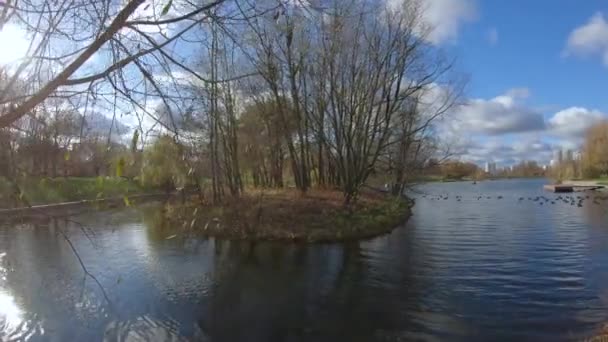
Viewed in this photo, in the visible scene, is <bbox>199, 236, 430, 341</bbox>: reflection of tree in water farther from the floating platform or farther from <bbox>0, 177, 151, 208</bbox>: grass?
the floating platform

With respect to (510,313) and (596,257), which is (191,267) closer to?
(510,313)

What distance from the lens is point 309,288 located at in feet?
37.6

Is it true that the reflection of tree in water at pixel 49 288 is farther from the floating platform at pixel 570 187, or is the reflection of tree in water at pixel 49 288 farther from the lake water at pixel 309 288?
the floating platform at pixel 570 187

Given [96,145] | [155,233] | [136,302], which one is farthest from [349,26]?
[96,145]

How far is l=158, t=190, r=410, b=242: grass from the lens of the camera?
1953cm

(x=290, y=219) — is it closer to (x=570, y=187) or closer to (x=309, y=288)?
(x=309, y=288)

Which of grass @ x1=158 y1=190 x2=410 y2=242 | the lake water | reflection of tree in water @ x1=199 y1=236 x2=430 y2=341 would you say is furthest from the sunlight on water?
grass @ x1=158 y1=190 x2=410 y2=242

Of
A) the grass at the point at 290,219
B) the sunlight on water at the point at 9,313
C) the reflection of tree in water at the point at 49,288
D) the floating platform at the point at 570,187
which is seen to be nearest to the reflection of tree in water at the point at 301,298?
the reflection of tree in water at the point at 49,288

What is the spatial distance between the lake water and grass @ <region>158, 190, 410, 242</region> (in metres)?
1.32

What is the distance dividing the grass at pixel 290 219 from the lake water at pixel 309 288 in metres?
1.32

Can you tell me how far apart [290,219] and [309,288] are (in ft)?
30.4

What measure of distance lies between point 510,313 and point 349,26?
56.0ft

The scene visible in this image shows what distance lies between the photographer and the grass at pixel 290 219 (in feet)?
64.1

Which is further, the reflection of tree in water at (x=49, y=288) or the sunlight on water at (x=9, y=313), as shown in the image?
the reflection of tree in water at (x=49, y=288)
